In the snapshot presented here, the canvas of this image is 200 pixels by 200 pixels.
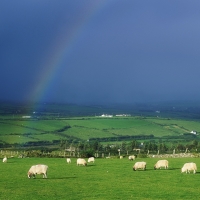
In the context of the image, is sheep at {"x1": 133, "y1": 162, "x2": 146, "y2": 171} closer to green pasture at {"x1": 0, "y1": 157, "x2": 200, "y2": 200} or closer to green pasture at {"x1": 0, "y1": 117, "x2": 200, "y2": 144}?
green pasture at {"x1": 0, "y1": 157, "x2": 200, "y2": 200}

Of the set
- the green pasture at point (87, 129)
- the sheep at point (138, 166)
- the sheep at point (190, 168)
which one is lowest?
the green pasture at point (87, 129)

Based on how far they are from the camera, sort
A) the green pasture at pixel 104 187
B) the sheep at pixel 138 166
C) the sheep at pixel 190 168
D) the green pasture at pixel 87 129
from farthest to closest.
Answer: the green pasture at pixel 87 129 < the sheep at pixel 138 166 < the sheep at pixel 190 168 < the green pasture at pixel 104 187

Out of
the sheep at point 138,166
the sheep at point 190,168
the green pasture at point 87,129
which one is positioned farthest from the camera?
the green pasture at point 87,129

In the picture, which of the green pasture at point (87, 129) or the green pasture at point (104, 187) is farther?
the green pasture at point (87, 129)

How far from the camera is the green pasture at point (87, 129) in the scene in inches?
4348

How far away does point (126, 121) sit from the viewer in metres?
149

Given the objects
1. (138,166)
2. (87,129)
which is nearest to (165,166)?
(138,166)

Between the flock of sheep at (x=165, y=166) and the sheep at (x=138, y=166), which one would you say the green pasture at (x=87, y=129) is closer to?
the flock of sheep at (x=165, y=166)

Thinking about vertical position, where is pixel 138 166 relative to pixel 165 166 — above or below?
above

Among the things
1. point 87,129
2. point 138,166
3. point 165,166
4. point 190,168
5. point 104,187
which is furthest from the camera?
point 87,129

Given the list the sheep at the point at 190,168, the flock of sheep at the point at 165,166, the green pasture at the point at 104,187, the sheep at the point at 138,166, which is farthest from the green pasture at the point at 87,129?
the green pasture at the point at 104,187

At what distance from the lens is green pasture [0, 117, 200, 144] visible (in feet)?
362

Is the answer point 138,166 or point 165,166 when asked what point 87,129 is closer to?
point 165,166

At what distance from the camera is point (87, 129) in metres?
127
